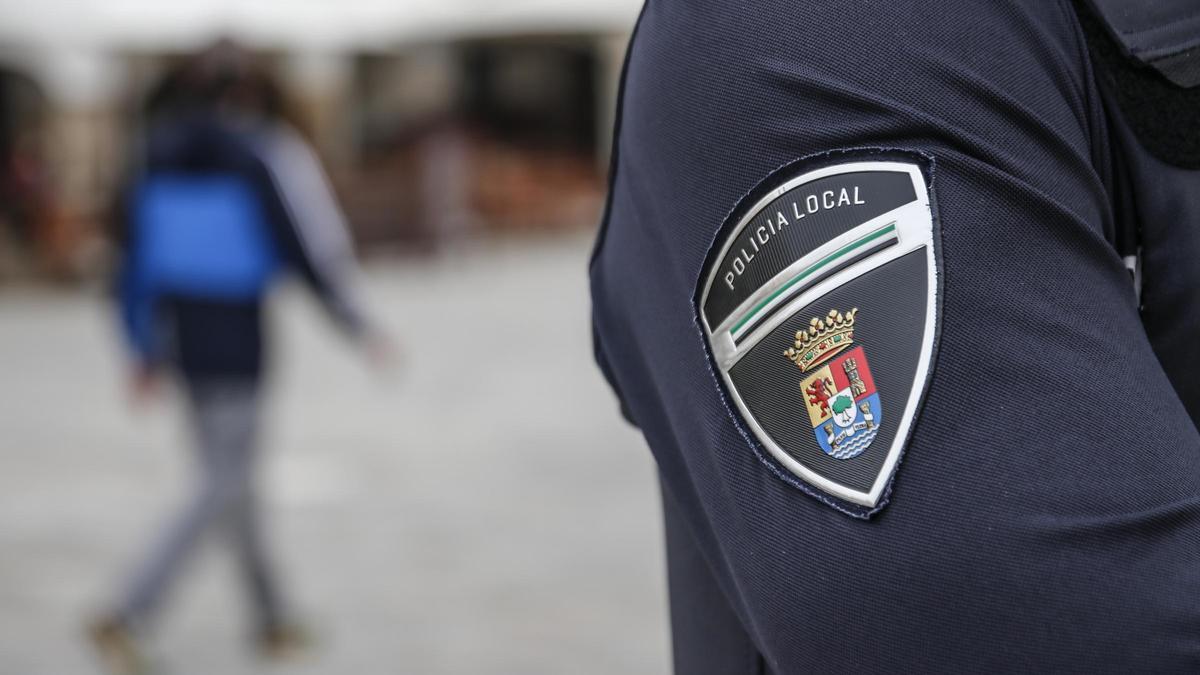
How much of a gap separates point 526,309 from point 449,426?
4274 mm

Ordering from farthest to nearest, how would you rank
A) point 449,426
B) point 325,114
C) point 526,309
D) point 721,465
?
point 325,114, point 526,309, point 449,426, point 721,465

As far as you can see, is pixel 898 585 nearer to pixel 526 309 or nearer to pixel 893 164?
pixel 893 164

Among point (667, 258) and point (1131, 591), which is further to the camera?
point (667, 258)

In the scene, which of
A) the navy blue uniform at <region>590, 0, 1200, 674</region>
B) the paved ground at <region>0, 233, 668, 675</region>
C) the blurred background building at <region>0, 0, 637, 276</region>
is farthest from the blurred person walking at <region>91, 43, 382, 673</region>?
the blurred background building at <region>0, 0, 637, 276</region>

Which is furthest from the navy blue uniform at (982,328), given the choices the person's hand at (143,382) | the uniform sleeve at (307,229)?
the person's hand at (143,382)

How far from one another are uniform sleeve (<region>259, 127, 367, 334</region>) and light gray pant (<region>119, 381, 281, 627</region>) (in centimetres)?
37

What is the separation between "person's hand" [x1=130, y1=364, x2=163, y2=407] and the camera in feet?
14.3

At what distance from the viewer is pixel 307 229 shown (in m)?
4.24

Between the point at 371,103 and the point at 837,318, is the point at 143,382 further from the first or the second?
the point at 371,103

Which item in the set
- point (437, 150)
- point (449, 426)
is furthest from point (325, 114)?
point (449, 426)

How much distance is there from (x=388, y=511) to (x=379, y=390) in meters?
2.61

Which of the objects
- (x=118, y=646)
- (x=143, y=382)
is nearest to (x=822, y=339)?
(x=118, y=646)

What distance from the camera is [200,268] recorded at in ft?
13.8

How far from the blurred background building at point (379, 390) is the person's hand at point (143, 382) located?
19.7 inches
